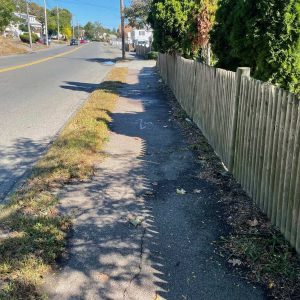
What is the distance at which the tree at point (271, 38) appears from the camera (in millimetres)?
5902

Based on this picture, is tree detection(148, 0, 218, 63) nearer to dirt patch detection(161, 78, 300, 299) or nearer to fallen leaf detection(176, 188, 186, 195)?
fallen leaf detection(176, 188, 186, 195)

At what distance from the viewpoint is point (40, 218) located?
4.29 meters

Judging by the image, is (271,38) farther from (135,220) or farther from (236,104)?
(135,220)

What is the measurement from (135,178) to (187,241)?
1914 millimetres

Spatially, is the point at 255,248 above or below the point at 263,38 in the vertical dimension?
below

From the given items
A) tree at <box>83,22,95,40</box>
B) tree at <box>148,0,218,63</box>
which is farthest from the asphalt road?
tree at <box>83,22,95,40</box>

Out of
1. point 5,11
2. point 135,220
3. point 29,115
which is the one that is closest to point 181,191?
point 135,220

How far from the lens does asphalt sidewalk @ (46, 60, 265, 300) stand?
322 centimetres

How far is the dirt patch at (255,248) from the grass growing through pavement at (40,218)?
1.68 m

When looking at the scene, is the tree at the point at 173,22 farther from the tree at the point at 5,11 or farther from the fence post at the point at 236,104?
the tree at the point at 5,11

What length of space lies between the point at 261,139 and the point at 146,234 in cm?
170

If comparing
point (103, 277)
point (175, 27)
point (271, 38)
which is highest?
point (175, 27)

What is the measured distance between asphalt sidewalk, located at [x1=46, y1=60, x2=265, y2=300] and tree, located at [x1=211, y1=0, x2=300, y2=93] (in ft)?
6.39

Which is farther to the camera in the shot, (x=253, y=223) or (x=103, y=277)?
(x=253, y=223)
